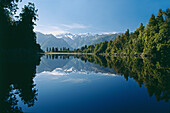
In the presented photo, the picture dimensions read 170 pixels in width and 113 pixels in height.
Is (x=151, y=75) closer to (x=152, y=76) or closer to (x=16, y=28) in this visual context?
(x=152, y=76)

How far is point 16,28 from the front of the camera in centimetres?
5094

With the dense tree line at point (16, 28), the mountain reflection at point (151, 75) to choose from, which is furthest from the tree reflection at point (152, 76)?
the dense tree line at point (16, 28)

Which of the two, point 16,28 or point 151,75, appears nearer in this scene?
point 151,75

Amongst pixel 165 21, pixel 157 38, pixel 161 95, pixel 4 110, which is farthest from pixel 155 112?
pixel 165 21

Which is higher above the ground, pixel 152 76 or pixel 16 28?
pixel 16 28

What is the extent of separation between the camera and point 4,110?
7.18 meters

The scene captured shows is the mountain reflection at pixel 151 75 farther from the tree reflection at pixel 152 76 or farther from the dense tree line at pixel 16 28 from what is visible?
the dense tree line at pixel 16 28

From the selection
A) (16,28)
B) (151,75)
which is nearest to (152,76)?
(151,75)

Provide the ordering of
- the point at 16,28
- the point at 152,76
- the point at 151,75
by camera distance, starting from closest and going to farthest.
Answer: the point at 152,76, the point at 151,75, the point at 16,28

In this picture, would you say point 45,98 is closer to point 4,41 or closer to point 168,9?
point 4,41

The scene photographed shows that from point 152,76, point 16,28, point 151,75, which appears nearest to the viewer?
point 152,76

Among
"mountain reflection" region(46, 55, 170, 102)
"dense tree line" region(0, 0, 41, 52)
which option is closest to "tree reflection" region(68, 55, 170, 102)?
"mountain reflection" region(46, 55, 170, 102)

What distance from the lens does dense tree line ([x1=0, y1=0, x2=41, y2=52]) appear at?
130 ft

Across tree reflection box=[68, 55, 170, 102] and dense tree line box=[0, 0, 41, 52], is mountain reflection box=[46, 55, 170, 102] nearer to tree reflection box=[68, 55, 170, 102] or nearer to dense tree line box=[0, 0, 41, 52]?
tree reflection box=[68, 55, 170, 102]
